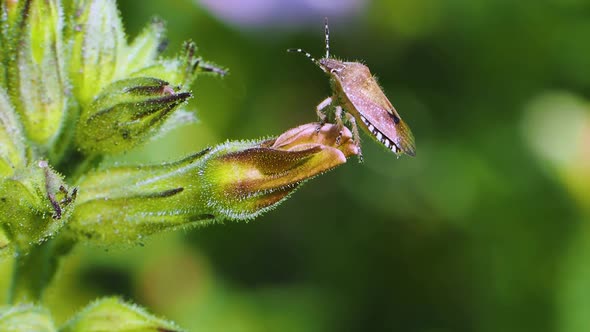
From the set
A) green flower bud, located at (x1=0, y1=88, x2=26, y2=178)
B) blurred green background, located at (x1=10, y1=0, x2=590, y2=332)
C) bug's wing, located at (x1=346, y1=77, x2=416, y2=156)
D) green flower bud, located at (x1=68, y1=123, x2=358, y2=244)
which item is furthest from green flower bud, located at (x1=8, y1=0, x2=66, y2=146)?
blurred green background, located at (x1=10, y1=0, x2=590, y2=332)

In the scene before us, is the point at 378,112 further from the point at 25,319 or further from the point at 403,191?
the point at 403,191

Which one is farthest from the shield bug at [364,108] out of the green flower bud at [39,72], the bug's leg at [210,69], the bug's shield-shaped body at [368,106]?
the green flower bud at [39,72]

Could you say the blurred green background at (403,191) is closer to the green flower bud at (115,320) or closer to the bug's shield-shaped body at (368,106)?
the green flower bud at (115,320)

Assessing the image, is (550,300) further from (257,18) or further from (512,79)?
(257,18)

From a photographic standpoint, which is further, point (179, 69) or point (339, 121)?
point (179, 69)

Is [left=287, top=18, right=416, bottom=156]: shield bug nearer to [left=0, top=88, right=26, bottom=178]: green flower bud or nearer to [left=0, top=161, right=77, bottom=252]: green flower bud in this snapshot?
[left=0, top=161, right=77, bottom=252]: green flower bud

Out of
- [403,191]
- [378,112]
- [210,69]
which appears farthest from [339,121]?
[403,191]

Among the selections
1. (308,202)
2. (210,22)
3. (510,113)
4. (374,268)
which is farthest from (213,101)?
(510,113)
